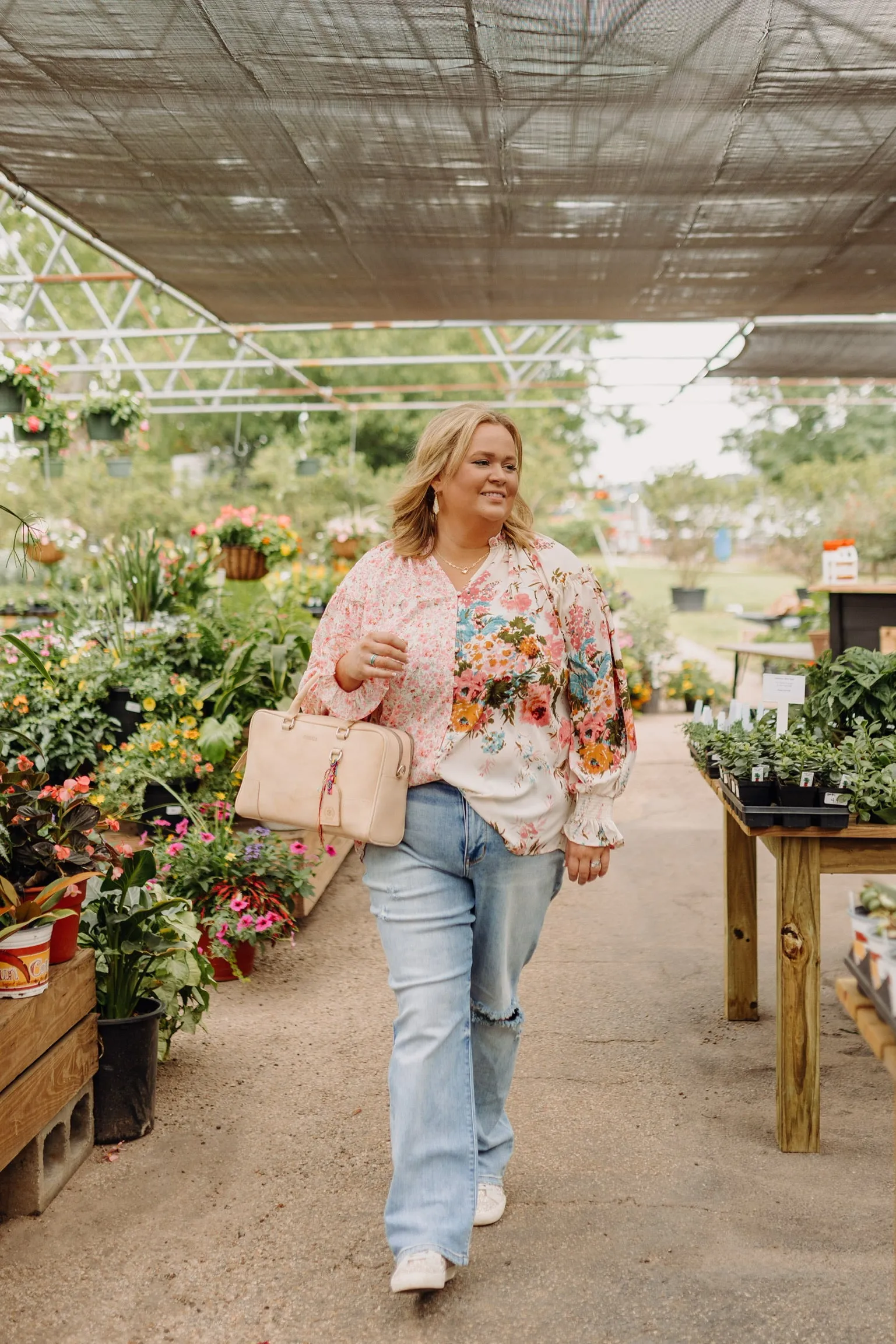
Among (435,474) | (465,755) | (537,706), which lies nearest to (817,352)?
(435,474)

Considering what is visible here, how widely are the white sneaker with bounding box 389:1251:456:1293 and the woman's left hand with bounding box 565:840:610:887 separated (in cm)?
67

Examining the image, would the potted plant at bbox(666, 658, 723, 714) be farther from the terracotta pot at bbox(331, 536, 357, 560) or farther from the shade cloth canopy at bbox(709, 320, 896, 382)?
the shade cloth canopy at bbox(709, 320, 896, 382)

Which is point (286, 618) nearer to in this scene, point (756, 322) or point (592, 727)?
point (756, 322)

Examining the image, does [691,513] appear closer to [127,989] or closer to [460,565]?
[127,989]

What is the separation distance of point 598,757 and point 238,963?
6.92ft

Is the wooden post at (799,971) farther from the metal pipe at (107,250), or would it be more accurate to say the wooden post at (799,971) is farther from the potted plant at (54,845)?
the metal pipe at (107,250)

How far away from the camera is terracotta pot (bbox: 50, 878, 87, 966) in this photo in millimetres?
2639

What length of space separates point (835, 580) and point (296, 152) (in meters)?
3.66

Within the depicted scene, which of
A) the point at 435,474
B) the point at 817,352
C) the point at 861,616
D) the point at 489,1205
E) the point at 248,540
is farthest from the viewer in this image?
the point at 817,352

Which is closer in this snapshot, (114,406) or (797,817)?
(797,817)

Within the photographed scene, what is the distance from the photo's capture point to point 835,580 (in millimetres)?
6172

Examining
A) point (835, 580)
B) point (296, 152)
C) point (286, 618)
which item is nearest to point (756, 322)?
point (835, 580)

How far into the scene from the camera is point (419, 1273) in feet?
6.68

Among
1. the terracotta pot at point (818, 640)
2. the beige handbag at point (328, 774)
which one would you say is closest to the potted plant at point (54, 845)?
the beige handbag at point (328, 774)
